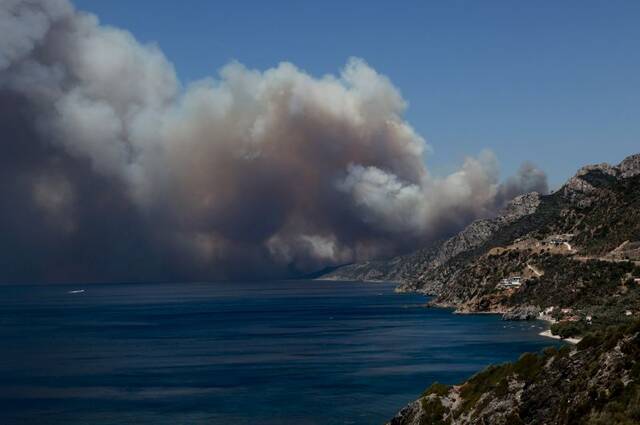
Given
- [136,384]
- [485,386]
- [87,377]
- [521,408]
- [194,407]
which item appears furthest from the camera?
[87,377]

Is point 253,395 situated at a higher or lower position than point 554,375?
lower

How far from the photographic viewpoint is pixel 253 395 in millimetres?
151750

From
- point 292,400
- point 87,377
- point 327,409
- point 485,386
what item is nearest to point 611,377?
point 485,386

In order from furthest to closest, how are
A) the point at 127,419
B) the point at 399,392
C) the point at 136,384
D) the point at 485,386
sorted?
the point at 136,384, the point at 399,392, the point at 127,419, the point at 485,386

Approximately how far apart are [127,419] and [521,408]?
7366 cm

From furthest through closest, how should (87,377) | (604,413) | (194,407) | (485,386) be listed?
(87,377), (194,407), (485,386), (604,413)

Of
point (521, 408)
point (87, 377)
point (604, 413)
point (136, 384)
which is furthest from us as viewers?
point (87, 377)

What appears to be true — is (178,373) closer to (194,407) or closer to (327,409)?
(194,407)

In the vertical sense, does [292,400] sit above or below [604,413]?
below

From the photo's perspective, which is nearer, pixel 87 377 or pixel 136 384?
pixel 136 384

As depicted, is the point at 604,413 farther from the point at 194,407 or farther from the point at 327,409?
the point at 194,407

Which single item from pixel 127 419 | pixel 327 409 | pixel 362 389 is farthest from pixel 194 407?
pixel 362 389

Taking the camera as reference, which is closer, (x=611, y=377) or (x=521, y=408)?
(x=611, y=377)

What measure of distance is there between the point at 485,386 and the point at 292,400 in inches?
2293
